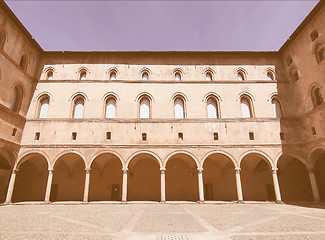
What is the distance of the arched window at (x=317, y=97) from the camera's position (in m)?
16.1

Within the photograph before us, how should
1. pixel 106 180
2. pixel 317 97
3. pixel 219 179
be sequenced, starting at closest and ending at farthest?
pixel 317 97 < pixel 106 180 < pixel 219 179

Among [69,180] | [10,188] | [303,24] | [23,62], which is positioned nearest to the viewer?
[10,188]

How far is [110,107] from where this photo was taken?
18734 millimetres

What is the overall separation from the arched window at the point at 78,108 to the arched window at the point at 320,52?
20641 millimetres

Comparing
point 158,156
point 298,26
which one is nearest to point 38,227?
point 158,156

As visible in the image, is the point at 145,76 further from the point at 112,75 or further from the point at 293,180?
the point at 293,180

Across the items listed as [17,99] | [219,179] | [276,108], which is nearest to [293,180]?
[219,179]

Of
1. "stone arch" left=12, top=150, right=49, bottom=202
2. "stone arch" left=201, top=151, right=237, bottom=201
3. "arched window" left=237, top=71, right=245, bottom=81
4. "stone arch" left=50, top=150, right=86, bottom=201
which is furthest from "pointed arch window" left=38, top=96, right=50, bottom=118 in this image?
"arched window" left=237, top=71, right=245, bottom=81

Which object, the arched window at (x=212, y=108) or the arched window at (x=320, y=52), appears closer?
the arched window at (x=320, y=52)

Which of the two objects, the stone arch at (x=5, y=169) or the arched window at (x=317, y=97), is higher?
the arched window at (x=317, y=97)

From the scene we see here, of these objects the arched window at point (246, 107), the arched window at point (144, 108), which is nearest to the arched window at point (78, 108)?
the arched window at point (144, 108)

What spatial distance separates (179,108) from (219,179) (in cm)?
802

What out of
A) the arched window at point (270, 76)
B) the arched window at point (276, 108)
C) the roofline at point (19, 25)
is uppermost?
the roofline at point (19, 25)

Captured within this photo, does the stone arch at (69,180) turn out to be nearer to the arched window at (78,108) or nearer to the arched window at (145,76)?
the arched window at (78,108)
